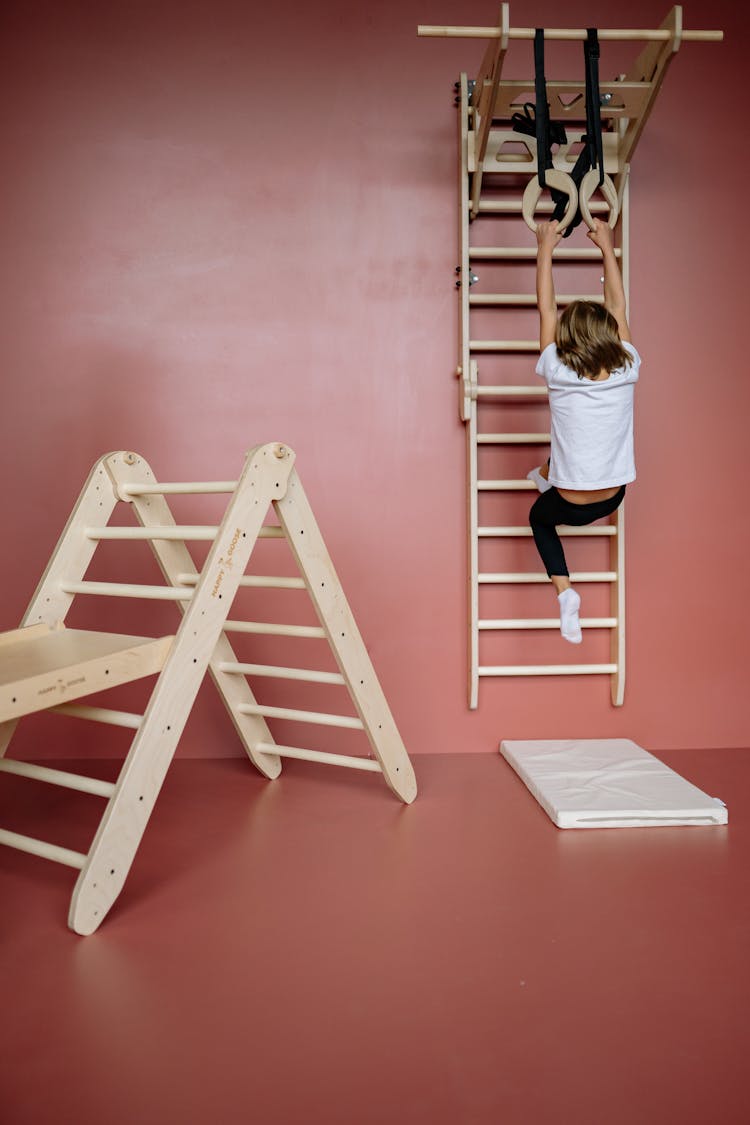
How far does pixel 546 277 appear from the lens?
2.47 m

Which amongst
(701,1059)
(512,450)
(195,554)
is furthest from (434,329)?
(701,1059)

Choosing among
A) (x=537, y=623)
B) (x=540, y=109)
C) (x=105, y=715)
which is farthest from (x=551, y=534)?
(x=105, y=715)

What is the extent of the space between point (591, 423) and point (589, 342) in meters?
0.23

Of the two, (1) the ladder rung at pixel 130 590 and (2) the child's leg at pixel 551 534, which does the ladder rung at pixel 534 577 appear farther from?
(1) the ladder rung at pixel 130 590

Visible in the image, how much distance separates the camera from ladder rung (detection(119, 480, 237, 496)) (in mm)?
2014

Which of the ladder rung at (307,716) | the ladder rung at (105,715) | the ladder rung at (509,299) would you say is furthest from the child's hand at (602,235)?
the ladder rung at (105,715)

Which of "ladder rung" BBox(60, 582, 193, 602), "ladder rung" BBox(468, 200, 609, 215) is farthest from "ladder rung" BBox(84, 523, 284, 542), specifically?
"ladder rung" BBox(468, 200, 609, 215)

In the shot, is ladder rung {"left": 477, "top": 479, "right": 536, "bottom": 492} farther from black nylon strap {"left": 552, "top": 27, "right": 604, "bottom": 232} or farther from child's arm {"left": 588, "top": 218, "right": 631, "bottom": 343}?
black nylon strap {"left": 552, "top": 27, "right": 604, "bottom": 232}

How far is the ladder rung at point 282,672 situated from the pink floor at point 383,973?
0.39 m

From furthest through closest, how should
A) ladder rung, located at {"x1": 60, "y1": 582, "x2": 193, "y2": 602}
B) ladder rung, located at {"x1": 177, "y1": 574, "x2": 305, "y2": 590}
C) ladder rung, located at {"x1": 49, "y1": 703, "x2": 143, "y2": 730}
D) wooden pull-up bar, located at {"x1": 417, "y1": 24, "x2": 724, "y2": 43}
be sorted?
wooden pull-up bar, located at {"x1": 417, "y1": 24, "x2": 724, "y2": 43}
ladder rung, located at {"x1": 177, "y1": 574, "x2": 305, "y2": 590}
ladder rung, located at {"x1": 60, "y1": 582, "x2": 193, "y2": 602}
ladder rung, located at {"x1": 49, "y1": 703, "x2": 143, "y2": 730}

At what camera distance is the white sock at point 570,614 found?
2.61 m

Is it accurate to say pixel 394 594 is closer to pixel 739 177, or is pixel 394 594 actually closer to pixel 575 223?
pixel 575 223

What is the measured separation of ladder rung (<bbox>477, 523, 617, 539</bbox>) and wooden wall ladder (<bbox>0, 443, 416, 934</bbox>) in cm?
81

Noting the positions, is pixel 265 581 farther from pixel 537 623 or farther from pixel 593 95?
pixel 593 95
